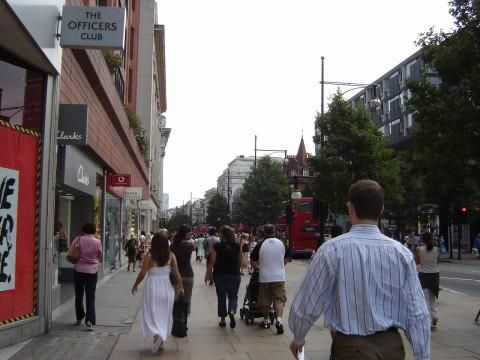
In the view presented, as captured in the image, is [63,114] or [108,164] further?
[108,164]

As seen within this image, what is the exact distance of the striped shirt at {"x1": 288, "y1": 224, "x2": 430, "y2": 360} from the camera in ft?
10.4

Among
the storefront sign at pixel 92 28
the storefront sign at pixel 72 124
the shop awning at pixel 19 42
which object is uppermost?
the storefront sign at pixel 92 28

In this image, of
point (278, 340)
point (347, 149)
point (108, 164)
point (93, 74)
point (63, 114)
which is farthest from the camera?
point (347, 149)

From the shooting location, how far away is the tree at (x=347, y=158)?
39.4m

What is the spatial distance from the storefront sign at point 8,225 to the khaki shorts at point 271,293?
4.05m

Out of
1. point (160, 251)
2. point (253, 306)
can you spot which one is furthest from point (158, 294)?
point (253, 306)

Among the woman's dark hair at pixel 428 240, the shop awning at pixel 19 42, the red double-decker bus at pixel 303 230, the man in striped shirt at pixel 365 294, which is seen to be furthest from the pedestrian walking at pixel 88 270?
the red double-decker bus at pixel 303 230

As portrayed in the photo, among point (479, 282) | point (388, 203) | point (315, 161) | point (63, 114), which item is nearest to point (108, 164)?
point (63, 114)

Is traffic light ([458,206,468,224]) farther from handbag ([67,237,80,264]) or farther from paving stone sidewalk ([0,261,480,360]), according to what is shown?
handbag ([67,237,80,264])

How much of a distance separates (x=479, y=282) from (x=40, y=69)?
55.7 feet

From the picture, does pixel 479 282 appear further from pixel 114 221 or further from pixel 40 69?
pixel 40 69

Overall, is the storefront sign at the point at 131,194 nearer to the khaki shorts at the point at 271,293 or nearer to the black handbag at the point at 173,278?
the khaki shorts at the point at 271,293

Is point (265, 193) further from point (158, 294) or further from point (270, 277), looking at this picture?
point (158, 294)

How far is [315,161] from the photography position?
40500 millimetres
